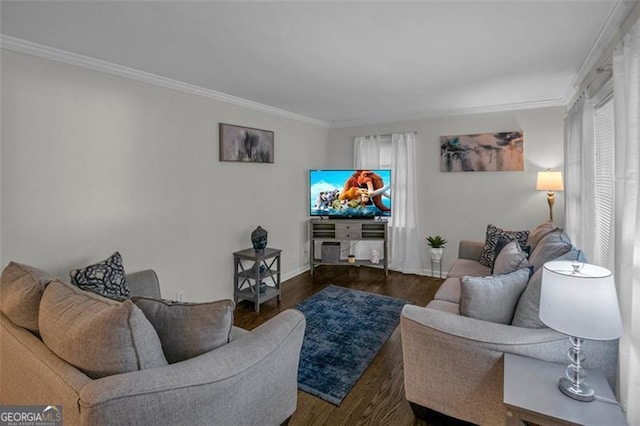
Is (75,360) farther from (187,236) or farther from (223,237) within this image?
(223,237)

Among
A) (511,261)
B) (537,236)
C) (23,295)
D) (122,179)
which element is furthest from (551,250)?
(122,179)

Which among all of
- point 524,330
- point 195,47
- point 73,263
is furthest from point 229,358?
point 195,47

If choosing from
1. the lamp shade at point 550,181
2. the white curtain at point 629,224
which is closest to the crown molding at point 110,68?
the white curtain at point 629,224

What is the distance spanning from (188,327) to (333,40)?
2.00 m

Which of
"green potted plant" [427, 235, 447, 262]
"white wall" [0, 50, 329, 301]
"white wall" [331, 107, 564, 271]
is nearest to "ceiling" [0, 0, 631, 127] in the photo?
"white wall" [0, 50, 329, 301]

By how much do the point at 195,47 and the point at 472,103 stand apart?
339 centimetres

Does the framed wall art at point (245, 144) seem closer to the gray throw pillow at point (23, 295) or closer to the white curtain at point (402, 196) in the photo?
the white curtain at point (402, 196)

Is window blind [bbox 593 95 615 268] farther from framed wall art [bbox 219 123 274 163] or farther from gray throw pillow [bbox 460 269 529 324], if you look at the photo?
framed wall art [bbox 219 123 274 163]

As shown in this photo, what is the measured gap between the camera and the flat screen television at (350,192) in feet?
15.7

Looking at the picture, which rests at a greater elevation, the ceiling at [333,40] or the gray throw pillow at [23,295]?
the ceiling at [333,40]

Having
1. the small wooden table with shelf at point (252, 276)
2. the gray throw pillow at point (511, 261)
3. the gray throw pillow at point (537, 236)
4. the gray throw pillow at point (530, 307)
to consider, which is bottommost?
the small wooden table with shelf at point (252, 276)

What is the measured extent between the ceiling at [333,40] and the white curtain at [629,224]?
569mm

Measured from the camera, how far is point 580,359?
1325mm

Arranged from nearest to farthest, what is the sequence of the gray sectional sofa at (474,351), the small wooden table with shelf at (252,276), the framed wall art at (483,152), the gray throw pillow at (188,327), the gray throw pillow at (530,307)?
the gray throw pillow at (188,327) → the gray sectional sofa at (474,351) → the gray throw pillow at (530,307) → the small wooden table with shelf at (252,276) → the framed wall art at (483,152)
